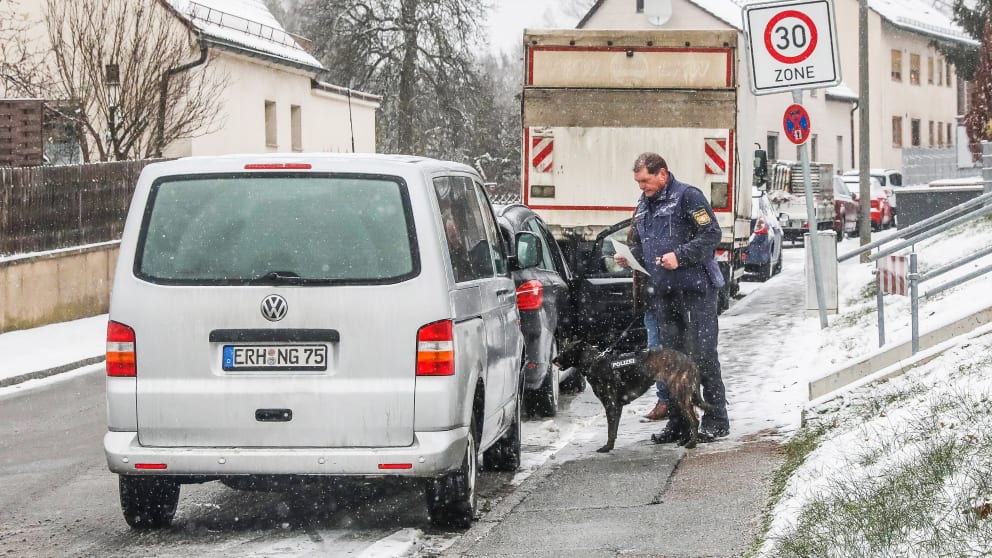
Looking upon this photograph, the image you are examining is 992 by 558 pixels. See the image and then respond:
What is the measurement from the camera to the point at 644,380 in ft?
31.2

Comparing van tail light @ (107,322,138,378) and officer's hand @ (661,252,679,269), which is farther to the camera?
officer's hand @ (661,252,679,269)

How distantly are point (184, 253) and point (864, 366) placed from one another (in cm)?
484

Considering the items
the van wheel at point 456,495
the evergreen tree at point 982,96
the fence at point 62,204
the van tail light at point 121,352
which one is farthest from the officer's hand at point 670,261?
the evergreen tree at point 982,96

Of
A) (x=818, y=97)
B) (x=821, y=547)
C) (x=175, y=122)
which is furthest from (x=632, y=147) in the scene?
(x=818, y=97)

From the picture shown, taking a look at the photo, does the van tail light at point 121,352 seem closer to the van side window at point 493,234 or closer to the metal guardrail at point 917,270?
the van side window at point 493,234

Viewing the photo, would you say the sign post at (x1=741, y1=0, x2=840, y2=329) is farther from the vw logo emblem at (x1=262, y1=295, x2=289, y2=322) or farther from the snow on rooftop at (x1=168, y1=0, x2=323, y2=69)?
the snow on rooftop at (x1=168, y1=0, x2=323, y2=69)

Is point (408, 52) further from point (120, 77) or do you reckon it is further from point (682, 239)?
point (682, 239)

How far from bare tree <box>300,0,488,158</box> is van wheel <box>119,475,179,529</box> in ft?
158

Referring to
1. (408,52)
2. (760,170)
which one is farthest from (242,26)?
(408,52)

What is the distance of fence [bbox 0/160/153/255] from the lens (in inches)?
787

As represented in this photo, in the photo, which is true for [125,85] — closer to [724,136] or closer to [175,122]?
[175,122]

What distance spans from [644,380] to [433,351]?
9.96 ft

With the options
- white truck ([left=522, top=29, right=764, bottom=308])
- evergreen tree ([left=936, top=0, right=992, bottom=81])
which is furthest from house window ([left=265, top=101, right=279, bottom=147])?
evergreen tree ([left=936, top=0, right=992, bottom=81])

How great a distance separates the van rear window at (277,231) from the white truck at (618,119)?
10.4 meters
